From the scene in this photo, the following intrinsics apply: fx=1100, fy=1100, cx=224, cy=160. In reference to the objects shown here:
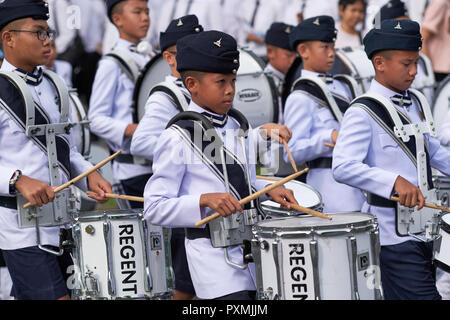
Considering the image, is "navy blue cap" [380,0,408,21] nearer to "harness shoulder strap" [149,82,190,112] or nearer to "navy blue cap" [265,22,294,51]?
"navy blue cap" [265,22,294,51]

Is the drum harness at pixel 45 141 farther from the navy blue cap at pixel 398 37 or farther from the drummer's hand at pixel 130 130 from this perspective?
the navy blue cap at pixel 398 37

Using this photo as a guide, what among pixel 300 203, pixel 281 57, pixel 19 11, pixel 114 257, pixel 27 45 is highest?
pixel 19 11

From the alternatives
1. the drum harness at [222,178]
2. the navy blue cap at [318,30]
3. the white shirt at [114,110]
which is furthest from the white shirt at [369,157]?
the white shirt at [114,110]

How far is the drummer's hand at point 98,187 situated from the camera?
6.18 metres

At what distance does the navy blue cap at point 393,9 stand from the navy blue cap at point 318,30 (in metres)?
1.40

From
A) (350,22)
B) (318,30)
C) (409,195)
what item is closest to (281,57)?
(350,22)

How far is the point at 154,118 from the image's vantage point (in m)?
6.95

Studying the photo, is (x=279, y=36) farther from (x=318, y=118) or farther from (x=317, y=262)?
(x=317, y=262)

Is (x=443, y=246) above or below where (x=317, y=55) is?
below

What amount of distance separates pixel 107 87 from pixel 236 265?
3103 mm

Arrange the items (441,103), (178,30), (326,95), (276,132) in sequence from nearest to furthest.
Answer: (276,132) < (178,30) < (326,95) < (441,103)

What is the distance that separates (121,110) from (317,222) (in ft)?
10.7
